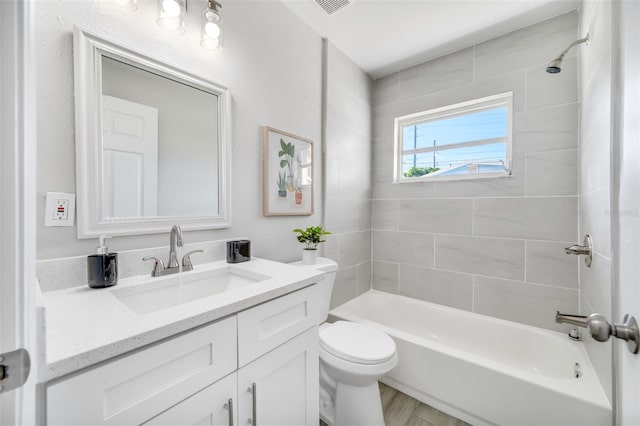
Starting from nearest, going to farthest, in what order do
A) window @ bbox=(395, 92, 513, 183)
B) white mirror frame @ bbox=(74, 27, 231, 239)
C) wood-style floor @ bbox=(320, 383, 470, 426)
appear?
white mirror frame @ bbox=(74, 27, 231, 239) < wood-style floor @ bbox=(320, 383, 470, 426) < window @ bbox=(395, 92, 513, 183)

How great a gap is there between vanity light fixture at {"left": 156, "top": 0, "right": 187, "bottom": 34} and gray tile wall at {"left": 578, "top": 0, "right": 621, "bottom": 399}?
1.79m

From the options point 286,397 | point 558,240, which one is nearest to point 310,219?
point 286,397

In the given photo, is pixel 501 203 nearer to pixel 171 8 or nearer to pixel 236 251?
pixel 236 251

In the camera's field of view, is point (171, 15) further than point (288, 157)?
No

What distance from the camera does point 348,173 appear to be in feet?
7.64

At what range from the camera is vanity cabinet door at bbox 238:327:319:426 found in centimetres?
84

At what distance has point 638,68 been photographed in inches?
19.7

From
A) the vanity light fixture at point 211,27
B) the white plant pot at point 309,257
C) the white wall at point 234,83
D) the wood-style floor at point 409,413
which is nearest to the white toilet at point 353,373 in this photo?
the wood-style floor at point 409,413

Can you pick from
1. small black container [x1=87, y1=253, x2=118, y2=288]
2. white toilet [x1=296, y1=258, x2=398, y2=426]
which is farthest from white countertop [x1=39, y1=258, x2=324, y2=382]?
white toilet [x1=296, y1=258, x2=398, y2=426]

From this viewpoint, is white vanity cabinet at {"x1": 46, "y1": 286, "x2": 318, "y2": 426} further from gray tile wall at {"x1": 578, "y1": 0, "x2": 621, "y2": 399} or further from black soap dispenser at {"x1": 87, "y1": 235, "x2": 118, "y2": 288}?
gray tile wall at {"x1": 578, "y1": 0, "x2": 621, "y2": 399}

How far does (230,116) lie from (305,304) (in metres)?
1.05

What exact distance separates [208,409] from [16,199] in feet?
2.26

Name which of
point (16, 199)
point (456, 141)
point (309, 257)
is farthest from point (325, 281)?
point (456, 141)

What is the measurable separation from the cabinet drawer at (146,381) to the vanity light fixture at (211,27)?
4.26 ft
